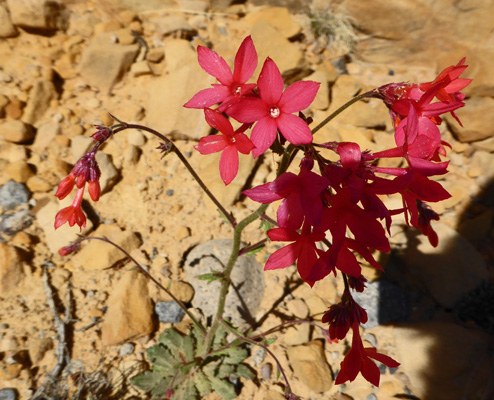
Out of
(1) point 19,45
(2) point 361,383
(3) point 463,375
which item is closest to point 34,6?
(1) point 19,45

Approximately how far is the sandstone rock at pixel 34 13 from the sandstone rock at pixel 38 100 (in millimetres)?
1022

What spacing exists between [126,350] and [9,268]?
1.46 meters

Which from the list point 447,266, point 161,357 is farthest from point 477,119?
point 161,357

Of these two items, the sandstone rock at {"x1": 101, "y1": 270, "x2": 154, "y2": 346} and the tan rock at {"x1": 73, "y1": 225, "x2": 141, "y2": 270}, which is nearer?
the sandstone rock at {"x1": 101, "y1": 270, "x2": 154, "y2": 346}

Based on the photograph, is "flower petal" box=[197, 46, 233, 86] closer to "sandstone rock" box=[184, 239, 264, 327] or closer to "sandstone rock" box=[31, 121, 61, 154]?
"sandstone rock" box=[184, 239, 264, 327]

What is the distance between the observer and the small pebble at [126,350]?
361cm

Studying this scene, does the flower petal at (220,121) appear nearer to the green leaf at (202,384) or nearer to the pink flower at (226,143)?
the pink flower at (226,143)

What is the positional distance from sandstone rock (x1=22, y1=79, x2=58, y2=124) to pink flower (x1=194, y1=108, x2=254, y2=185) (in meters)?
3.78

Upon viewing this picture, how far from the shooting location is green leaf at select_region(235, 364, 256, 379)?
11.8 ft

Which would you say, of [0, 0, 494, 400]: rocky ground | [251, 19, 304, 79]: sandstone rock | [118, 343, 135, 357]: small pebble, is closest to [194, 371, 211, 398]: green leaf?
[0, 0, 494, 400]: rocky ground

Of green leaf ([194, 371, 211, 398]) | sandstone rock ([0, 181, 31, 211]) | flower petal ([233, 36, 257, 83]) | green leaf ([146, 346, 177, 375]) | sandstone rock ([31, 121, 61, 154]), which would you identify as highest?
flower petal ([233, 36, 257, 83])

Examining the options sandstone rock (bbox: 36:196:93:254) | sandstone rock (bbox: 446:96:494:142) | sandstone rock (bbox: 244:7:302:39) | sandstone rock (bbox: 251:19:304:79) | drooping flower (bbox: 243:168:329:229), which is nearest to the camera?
drooping flower (bbox: 243:168:329:229)

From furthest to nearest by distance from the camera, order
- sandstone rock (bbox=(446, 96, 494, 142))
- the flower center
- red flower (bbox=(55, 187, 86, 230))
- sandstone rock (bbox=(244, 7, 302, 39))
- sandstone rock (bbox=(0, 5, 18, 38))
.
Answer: sandstone rock (bbox=(244, 7, 302, 39))
sandstone rock (bbox=(446, 96, 494, 142))
sandstone rock (bbox=(0, 5, 18, 38))
red flower (bbox=(55, 187, 86, 230))
the flower center

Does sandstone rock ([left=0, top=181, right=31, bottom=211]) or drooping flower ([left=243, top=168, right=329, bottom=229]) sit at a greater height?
drooping flower ([left=243, top=168, right=329, bottom=229])
